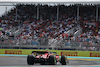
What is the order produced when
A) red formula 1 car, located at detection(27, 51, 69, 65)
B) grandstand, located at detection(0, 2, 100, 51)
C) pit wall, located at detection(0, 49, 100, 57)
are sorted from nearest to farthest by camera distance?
red formula 1 car, located at detection(27, 51, 69, 65) < grandstand, located at detection(0, 2, 100, 51) < pit wall, located at detection(0, 49, 100, 57)

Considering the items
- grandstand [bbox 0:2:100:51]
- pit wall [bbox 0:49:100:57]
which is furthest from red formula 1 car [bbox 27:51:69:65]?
pit wall [bbox 0:49:100:57]

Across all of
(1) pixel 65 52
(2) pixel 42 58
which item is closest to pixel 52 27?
(1) pixel 65 52

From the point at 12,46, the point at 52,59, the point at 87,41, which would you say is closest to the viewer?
the point at 52,59

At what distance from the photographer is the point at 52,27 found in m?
31.4

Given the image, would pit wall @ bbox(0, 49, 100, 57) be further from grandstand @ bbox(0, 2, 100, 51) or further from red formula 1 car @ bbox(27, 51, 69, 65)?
red formula 1 car @ bbox(27, 51, 69, 65)

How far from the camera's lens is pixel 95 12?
34.6 m

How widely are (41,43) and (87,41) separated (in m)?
4.78

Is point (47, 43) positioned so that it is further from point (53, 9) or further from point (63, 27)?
point (53, 9)

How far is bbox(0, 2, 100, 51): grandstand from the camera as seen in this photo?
24.7 m

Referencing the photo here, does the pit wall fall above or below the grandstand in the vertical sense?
below

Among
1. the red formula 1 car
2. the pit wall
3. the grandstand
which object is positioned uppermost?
the grandstand

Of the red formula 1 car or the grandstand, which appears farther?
the grandstand

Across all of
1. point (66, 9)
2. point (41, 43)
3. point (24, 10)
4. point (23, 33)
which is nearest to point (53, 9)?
point (66, 9)

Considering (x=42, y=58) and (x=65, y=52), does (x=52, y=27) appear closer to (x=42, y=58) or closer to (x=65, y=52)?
(x=65, y=52)
